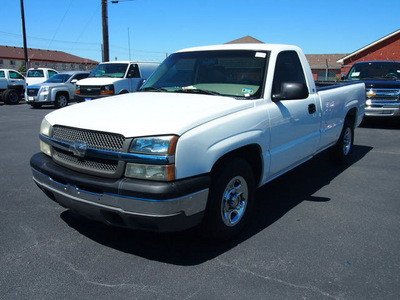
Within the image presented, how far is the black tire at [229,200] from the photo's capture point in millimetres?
3145

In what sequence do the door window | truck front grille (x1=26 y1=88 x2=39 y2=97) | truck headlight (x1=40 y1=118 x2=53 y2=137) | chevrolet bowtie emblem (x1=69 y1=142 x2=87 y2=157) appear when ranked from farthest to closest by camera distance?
1. truck front grille (x1=26 y1=88 x2=39 y2=97)
2. the door window
3. truck headlight (x1=40 y1=118 x2=53 y2=137)
4. chevrolet bowtie emblem (x1=69 y1=142 x2=87 y2=157)

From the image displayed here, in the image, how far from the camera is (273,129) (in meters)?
3.79

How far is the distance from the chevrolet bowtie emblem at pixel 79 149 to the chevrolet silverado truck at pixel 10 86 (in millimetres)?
19103

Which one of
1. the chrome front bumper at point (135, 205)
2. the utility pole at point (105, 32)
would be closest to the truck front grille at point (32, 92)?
the utility pole at point (105, 32)

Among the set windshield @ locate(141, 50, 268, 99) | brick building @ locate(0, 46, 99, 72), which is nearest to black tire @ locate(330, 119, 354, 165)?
windshield @ locate(141, 50, 268, 99)

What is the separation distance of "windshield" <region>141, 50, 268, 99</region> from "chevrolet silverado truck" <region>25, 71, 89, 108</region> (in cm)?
1402

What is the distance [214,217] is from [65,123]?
158 centimetres

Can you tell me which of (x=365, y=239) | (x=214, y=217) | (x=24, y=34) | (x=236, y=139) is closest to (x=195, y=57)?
(x=236, y=139)

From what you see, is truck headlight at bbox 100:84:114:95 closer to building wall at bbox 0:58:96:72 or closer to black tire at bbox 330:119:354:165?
black tire at bbox 330:119:354:165

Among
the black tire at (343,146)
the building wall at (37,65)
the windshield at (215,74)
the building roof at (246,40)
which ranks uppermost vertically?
the building roof at (246,40)

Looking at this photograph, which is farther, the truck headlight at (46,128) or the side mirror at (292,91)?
the side mirror at (292,91)

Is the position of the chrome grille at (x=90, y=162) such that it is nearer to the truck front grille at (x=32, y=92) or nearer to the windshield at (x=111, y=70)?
the windshield at (x=111, y=70)

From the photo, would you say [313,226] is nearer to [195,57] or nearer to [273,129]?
[273,129]

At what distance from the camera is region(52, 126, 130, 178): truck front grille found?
2883mm
